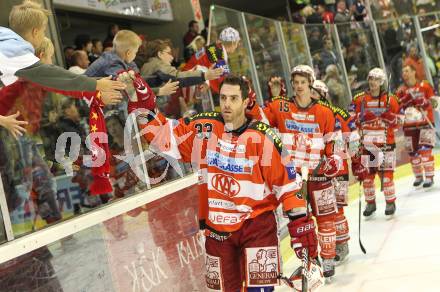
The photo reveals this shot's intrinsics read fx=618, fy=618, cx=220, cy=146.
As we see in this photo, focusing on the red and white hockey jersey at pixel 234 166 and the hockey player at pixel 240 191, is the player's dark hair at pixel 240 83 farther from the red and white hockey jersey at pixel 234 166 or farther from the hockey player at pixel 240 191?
the red and white hockey jersey at pixel 234 166

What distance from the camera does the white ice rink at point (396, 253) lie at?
14.2 feet

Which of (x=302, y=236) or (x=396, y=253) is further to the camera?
(x=396, y=253)

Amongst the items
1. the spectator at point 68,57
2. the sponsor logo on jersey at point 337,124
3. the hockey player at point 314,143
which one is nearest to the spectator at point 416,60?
the sponsor logo on jersey at point 337,124

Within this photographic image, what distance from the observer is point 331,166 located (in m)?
4.59

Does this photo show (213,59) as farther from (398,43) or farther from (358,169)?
(398,43)

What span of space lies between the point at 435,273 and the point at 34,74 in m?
3.10

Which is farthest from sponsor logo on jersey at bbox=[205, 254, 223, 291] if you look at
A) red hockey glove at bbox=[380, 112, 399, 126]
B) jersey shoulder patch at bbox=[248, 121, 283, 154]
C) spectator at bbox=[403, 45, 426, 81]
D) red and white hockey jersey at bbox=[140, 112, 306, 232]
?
spectator at bbox=[403, 45, 426, 81]

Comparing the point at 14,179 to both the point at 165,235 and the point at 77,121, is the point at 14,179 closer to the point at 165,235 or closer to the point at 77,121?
the point at 77,121

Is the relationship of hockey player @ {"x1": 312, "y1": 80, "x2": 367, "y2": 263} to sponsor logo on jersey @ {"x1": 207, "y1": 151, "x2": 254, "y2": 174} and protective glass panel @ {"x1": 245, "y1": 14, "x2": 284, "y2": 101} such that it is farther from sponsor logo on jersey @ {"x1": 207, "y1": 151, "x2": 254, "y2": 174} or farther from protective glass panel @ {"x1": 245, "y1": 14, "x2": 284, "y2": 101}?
sponsor logo on jersey @ {"x1": 207, "y1": 151, "x2": 254, "y2": 174}

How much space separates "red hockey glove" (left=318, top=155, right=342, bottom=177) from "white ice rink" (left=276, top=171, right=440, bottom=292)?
0.82m

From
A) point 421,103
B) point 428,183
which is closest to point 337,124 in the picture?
point 421,103

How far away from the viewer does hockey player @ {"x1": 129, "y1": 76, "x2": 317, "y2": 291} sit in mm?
2953

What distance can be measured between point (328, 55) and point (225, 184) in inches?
249

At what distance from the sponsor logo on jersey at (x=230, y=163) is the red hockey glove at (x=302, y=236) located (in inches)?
13.5
